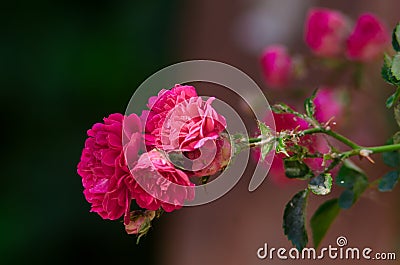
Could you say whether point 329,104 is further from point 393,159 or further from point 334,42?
point 393,159

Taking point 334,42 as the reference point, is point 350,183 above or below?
below

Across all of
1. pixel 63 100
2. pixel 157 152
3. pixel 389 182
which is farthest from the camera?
pixel 63 100

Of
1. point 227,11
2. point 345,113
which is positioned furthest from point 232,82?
point 227,11

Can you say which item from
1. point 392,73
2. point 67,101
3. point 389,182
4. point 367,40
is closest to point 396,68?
point 392,73

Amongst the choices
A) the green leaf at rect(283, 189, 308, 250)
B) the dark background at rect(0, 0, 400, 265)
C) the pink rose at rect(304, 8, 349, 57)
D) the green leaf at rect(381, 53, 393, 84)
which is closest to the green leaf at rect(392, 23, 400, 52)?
the green leaf at rect(381, 53, 393, 84)

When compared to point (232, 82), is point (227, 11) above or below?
above

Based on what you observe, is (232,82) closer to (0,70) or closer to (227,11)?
(227,11)
